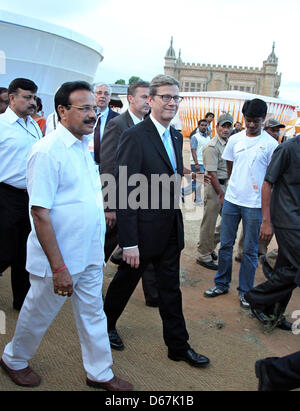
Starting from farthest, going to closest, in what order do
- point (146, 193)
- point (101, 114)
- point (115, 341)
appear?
point (101, 114) < point (115, 341) < point (146, 193)

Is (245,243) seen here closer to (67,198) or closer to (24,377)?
(67,198)

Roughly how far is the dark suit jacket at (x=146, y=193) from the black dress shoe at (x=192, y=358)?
33.0 inches

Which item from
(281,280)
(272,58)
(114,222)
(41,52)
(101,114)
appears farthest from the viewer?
(272,58)

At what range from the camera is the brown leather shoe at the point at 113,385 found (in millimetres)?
2512

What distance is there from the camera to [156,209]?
285 cm

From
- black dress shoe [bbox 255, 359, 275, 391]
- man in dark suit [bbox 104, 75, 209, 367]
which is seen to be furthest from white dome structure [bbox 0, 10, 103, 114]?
black dress shoe [bbox 255, 359, 275, 391]

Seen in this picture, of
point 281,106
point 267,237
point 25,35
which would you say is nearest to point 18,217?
point 267,237

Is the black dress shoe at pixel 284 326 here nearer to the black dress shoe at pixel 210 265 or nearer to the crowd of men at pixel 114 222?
the crowd of men at pixel 114 222

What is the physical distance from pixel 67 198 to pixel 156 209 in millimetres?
822

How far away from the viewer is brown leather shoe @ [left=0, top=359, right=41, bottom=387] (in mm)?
2533

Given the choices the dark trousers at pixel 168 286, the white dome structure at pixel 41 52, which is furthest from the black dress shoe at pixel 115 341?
the white dome structure at pixel 41 52

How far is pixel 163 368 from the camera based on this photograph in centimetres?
289

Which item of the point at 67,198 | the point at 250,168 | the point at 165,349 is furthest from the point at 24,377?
the point at 250,168

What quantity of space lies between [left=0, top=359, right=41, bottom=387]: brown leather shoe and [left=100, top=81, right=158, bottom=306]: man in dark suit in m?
1.62
